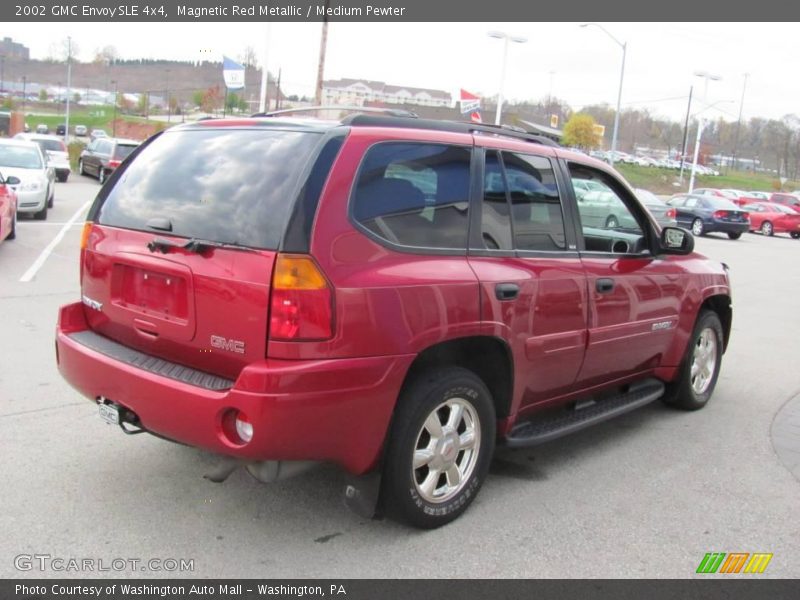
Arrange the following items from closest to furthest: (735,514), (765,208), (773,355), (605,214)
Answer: (735,514), (605,214), (773,355), (765,208)

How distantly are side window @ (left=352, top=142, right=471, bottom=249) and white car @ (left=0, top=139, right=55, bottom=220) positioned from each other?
41.6 ft

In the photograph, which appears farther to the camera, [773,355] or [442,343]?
[773,355]

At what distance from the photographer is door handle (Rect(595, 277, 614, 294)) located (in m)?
4.39

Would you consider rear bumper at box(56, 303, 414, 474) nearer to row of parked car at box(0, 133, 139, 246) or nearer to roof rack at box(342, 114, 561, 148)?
roof rack at box(342, 114, 561, 148)

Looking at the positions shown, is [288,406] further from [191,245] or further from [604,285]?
[604,285]

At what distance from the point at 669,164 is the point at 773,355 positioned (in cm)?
8594

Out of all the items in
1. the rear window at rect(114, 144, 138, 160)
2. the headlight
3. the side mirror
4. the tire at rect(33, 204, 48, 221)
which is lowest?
the tire at rect(33, 204, 48, 221)

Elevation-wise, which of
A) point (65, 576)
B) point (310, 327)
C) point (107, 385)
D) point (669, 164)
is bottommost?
point (65, 576)

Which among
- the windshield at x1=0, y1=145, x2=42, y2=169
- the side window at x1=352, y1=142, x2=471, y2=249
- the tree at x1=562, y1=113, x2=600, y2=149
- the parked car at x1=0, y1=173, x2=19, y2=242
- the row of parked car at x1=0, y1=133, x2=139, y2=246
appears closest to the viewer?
the side window at x1=352, y1=142, x2=471, y2=249

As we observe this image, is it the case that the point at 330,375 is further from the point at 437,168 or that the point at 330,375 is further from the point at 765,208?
the point at 765,208

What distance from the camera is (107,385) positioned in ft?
11.3

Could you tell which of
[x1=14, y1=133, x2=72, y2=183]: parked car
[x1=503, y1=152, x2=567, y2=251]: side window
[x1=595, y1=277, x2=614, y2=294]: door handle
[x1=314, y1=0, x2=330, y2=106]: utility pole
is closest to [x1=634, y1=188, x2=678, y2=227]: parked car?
[x1=314, y1=0, x2=330, y2=106]: utility pole

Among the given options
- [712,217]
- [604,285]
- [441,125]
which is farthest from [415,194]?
[712,217]
